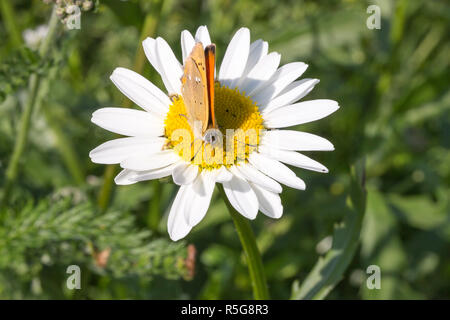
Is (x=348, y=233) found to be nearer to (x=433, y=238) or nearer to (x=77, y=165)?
(x=433, y=238)

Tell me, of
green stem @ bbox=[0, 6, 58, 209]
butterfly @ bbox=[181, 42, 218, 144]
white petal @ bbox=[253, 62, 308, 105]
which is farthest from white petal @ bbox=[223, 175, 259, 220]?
green stem @ bbox=[0, 6, 58, 209]

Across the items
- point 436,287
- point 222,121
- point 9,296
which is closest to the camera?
point 222,121

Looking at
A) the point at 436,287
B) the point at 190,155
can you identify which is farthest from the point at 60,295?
the point at 436,287

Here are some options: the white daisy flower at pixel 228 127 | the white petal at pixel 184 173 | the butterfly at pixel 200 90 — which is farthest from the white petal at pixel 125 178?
the butterfly at pixel 200 90

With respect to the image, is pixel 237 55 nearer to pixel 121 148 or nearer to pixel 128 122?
pixel 128 122

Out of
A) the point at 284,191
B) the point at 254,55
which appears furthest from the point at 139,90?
the point at 284,191

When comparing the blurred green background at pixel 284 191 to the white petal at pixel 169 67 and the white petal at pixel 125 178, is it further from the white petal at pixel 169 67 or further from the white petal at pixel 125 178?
the white petal at pixel 125 178

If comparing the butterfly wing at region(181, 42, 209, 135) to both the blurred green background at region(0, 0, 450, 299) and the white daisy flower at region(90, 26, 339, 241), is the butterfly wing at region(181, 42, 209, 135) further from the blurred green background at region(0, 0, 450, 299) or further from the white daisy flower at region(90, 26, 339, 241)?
the blurred green background at region(0, 0, 450, 299)
